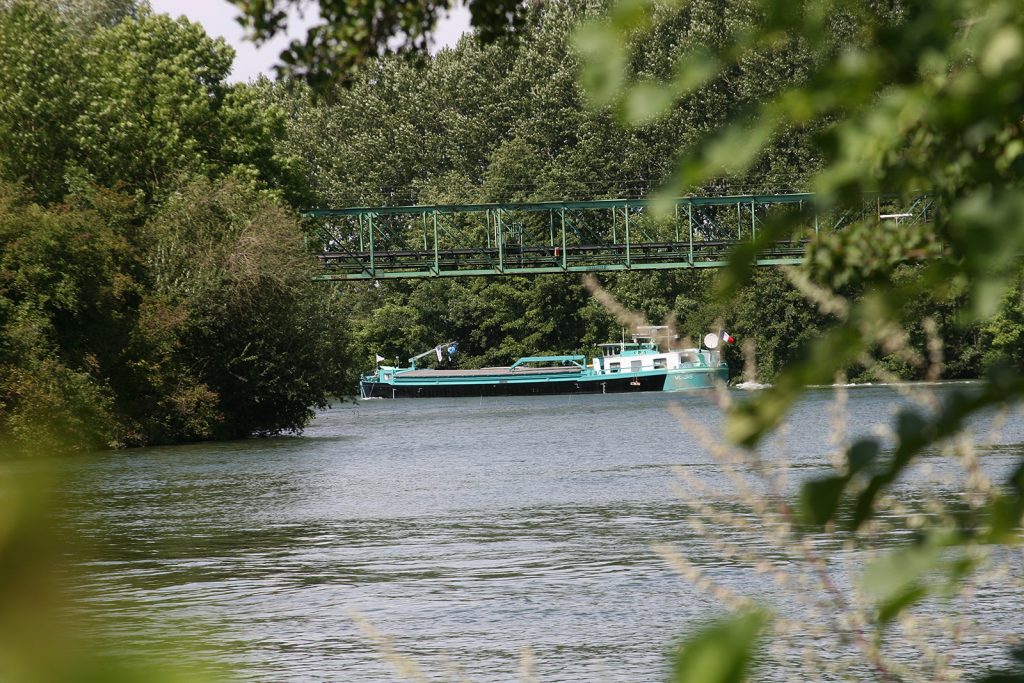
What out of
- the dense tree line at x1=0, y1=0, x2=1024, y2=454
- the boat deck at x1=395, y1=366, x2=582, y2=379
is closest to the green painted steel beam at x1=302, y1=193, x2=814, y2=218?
the boat deck at x1=395, y1=366, x2=582, y2=379

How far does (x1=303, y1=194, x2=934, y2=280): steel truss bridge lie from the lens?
67875mm

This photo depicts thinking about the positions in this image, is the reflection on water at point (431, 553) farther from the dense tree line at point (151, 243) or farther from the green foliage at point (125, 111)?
the green foliage at point (125, 111)

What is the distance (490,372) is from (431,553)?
71.3 meters

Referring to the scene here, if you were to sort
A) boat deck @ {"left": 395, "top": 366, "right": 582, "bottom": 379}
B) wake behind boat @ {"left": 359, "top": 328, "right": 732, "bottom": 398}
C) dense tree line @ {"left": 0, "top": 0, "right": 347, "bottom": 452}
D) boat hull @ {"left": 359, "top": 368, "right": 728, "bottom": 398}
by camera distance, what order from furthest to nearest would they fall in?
boat deck @ {"left": 395, "top": 366, "right": 582, "bottom": 379}, wake behind boat @ {"left": 359, "top": 328, "right": 732, "bottom": 398}, boat hull @ {"left": 359, "top": 368, "right": 728, "bottom": 398}, dense tree line @ {"left": 0, "top": 0, "right": 347, "bottom": 452}

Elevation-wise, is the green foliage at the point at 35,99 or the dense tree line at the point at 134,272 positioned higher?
the green foliage at the point at 35,99

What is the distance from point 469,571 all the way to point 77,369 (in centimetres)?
2307

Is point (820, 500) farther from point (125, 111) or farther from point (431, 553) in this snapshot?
point (125, 111)

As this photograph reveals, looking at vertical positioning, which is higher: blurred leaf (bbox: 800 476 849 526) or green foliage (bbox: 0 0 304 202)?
green foliage (bbox: 0 0 304 202)

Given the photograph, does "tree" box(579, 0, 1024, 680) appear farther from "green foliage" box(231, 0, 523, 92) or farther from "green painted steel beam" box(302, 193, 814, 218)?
"green painted steel beam" box(302, 193, 814, 218)

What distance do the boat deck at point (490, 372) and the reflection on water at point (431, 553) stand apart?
5114 centimetres

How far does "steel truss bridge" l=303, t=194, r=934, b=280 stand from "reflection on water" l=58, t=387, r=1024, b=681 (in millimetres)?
33328

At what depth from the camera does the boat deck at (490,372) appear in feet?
283

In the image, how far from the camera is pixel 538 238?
88.8 metres

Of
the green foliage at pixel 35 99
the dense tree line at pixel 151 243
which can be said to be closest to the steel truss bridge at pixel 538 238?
the dense tree line at pixel 151 243
